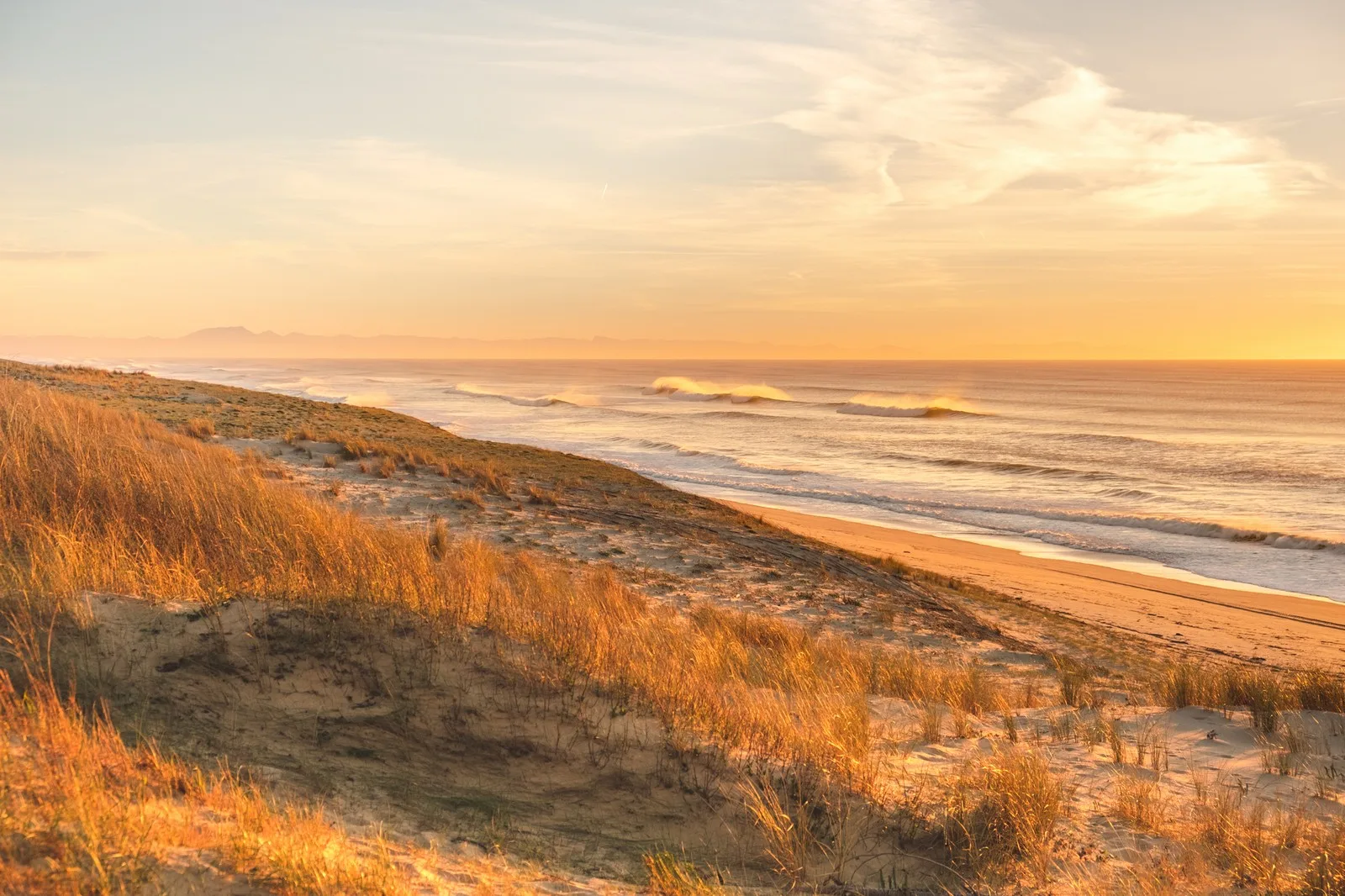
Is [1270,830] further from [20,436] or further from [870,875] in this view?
[20,436]

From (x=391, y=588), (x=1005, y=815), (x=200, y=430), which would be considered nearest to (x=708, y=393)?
(x=200, y=430)

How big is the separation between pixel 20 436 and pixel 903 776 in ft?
32.2

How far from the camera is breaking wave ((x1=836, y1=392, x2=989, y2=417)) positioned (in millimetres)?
69387

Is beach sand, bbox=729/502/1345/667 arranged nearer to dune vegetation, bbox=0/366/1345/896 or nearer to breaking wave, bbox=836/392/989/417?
dune vegetation, bbox=0/366/1345/896

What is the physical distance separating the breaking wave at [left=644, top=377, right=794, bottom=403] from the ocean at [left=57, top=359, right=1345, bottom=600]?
608 centimetres

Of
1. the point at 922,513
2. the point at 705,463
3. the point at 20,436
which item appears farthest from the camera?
the point at 705,463

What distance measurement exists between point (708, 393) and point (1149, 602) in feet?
271

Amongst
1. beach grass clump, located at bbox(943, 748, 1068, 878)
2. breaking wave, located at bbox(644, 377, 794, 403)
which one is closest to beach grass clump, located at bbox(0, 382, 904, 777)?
beach grass clump, located at bbox(943, 748, 1068, 878)

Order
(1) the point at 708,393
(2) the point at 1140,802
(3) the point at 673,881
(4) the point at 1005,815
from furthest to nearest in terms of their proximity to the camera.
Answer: (1) the point at 708,393
(2) the point at 1140,802
(4) the point at 1005,815
(3) the point at 673,881

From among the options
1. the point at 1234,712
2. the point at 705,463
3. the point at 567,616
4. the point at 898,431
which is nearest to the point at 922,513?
the point at 705,463

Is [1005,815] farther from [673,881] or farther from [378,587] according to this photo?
[378,587]

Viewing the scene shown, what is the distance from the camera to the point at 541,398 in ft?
262

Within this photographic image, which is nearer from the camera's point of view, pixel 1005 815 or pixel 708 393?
pixel 1005 815

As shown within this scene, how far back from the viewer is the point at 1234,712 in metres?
7.21
